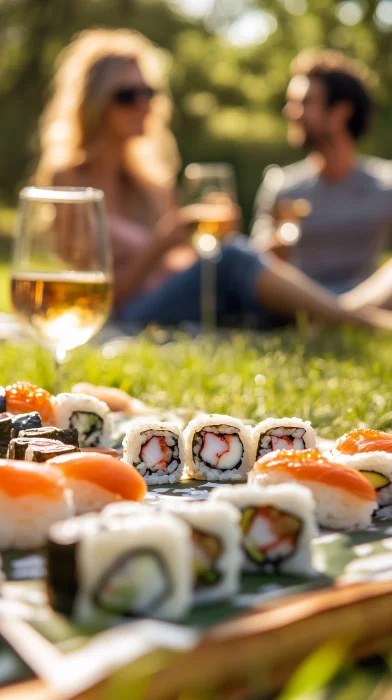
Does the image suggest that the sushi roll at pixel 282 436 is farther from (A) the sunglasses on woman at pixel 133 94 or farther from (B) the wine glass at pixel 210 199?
(A) the sunglasses on woman at pixel 133 94

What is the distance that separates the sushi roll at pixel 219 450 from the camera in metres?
1.79

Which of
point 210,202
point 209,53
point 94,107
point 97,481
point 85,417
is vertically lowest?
point 97,481

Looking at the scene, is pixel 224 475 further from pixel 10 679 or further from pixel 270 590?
pixel 10 679

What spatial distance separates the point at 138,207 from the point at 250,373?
108 inches

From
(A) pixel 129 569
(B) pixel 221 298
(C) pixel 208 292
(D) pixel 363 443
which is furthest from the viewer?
(B) pixel 221 298

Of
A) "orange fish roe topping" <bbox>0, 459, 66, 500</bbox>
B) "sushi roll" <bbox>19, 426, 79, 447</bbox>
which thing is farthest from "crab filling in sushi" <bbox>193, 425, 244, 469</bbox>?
"orange fish roe topping" <bbox>0, 459, 66, 500</bbox>

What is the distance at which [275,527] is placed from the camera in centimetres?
126

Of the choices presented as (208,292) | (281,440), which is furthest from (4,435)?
(208,292)

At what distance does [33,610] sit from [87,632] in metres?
0.10

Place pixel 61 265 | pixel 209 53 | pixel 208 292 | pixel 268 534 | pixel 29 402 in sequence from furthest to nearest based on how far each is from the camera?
1. pixel 209 53
2. pixel 208 292
3. pixel 61 265
4. pixel 29 402
5. pixel 268 534

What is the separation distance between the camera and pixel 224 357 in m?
3.88

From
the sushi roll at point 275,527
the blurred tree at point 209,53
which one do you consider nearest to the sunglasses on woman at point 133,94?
the sushi roll at point 275,527

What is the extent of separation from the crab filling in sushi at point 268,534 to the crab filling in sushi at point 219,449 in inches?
21.4

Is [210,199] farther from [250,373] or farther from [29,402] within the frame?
[29,402]
